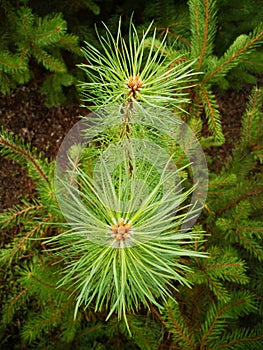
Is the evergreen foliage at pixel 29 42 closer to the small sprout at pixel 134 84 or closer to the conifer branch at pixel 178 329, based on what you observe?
the small sprout at pixel 134 84

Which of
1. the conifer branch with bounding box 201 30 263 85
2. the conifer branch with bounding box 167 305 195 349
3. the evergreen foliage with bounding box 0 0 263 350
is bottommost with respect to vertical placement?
the conifer branch with bounding box 167 305 195 349

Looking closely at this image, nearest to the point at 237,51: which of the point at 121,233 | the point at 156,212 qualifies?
the point at 156,212

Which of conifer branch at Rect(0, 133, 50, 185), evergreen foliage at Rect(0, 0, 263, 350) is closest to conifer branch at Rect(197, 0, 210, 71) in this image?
evergreen foliage at Rect(0, 0, 263, 350)

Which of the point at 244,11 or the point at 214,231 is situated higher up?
the point at 244,11

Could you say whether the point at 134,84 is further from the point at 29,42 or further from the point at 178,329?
the point at 29,42

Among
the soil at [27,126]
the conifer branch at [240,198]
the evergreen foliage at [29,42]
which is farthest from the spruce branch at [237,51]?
the soil at [27,126]

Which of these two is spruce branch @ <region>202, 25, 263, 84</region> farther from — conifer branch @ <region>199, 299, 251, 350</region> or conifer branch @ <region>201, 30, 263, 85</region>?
conifer branch @ <region>199, 299, 251, 350</region>

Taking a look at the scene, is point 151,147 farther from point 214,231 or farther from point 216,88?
point 216,88

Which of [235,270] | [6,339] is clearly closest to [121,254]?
[235,270]
